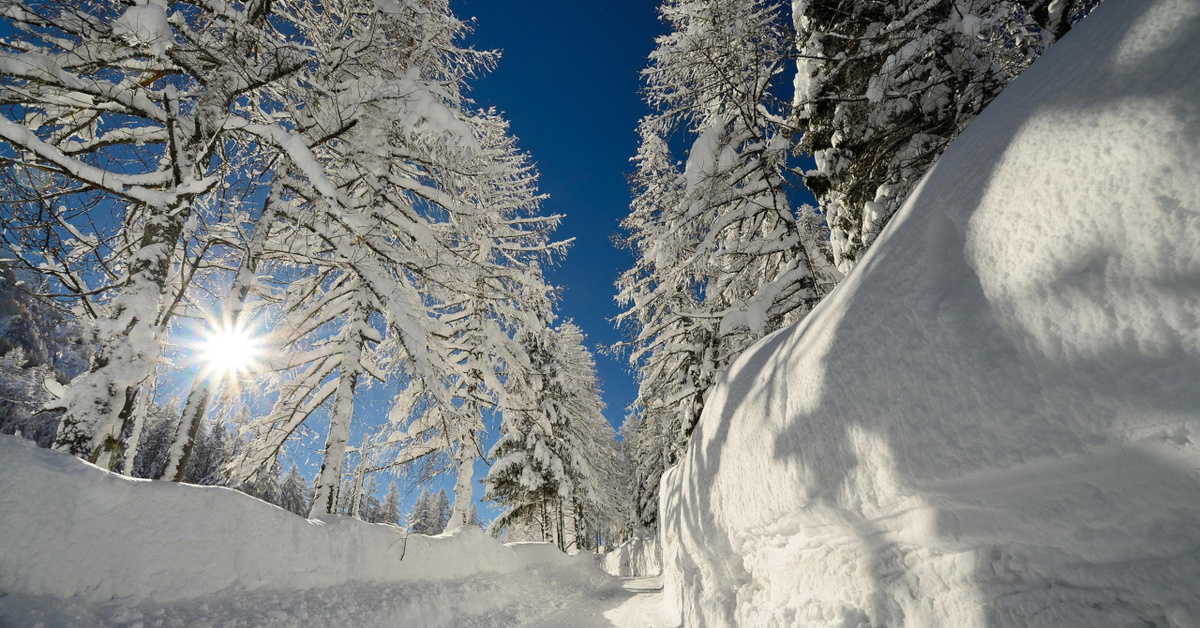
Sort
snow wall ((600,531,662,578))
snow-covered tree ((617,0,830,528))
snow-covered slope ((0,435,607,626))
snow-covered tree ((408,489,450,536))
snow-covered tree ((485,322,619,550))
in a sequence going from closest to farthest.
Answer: snow-covered slope ((0,435,607,626))
snow-covered tree ((617,0,830,528))
snow-covered tree ((485,322,619,550))
snow wall ((600,531,662,578))
snow-covered tree ((408,489,450,536))

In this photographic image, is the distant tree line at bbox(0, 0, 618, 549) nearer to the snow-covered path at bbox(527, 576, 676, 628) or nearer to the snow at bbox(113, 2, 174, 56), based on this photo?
the snow at bbox(113, 2, 174, 56)

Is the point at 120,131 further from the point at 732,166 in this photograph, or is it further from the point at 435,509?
the point at 435,509

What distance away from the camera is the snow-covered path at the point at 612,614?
6055 mm

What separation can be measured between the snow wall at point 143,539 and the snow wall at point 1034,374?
15.3 ft

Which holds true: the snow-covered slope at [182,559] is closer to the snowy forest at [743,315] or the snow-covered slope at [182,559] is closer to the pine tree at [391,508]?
the snowy forest at [743,315]

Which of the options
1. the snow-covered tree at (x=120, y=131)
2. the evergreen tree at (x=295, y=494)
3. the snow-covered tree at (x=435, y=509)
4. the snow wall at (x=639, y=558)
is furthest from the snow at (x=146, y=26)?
the snow-covered tree at (x=435, y=509)

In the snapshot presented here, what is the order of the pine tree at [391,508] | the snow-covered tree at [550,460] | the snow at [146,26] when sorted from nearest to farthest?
the snow at [146,26], the snow-covered tree at [550,460], the pine tree at [391,508]

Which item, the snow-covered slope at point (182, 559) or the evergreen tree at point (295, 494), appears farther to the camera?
the evergreen tree at point (295, 494)

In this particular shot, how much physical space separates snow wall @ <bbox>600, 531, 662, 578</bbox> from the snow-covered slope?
13.6 metres

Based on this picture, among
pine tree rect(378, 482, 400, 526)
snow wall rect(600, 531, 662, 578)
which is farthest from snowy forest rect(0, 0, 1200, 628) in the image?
pine tree rect(378, 482, 400, 526)

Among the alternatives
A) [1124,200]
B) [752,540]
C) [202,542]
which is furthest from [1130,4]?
[202,542]

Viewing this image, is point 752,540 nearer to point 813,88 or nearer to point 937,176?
point 937,176

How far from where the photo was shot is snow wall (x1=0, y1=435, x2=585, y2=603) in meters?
2.56

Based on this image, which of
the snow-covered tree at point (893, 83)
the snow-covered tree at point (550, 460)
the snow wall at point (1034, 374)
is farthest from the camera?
the snow-covered tree at point (550, 460)
